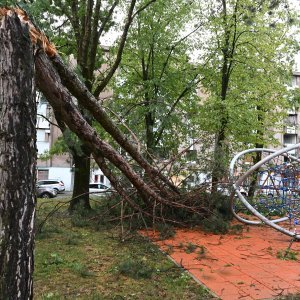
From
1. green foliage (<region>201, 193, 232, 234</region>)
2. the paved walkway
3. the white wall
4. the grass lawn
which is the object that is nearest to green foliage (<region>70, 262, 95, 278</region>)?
the grass lawn

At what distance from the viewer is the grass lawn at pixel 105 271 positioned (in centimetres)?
436

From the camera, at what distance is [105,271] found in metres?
5.23

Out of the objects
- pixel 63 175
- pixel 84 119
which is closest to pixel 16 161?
pixel 84 119

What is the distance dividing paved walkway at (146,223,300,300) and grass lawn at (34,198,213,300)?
0.30 meters

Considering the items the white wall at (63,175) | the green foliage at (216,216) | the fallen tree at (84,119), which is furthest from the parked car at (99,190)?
the white wall at (63,175)

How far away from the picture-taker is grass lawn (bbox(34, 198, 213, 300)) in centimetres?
436

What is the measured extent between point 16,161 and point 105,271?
10.2 feet

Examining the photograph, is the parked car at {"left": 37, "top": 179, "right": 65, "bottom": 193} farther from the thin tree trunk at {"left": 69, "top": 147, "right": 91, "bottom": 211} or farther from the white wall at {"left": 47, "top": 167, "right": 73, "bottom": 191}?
the thin tree trunk at {"left": 69, "top": 147, "right": 91, "bottom": 211}

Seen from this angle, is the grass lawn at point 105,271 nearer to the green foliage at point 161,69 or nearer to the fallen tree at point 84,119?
the fallen tree at point 84,119

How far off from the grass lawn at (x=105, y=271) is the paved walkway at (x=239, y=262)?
0.99 feet

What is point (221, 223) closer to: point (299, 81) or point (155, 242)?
point (155, 242)

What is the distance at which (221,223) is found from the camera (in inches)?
344

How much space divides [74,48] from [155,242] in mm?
7527

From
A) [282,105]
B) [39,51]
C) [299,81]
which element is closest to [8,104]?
[39,51]
